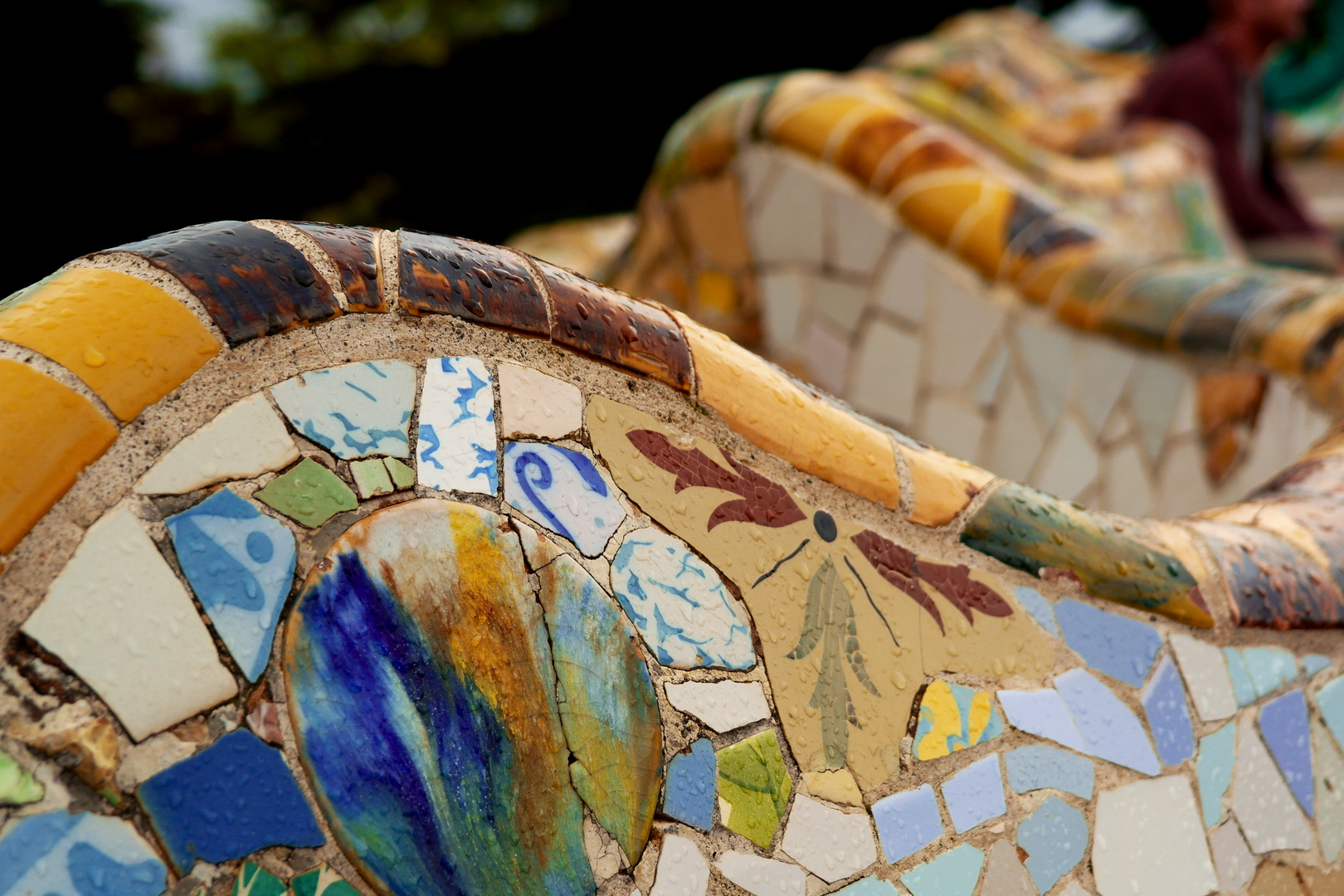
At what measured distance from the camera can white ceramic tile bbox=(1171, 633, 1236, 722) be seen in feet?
5.17

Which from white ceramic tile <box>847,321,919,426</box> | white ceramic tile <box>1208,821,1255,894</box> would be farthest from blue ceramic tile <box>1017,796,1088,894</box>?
white ceramic tile <box>847,321,919,426</box>

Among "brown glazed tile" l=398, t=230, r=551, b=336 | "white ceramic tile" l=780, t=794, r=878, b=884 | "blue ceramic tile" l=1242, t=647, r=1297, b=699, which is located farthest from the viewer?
"blue ceramic tile" l=1242, t=647, r=1297, b=699

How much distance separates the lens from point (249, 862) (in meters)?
1.04

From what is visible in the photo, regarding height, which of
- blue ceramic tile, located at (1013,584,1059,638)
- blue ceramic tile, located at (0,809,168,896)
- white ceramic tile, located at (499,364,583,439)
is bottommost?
blue ceramic tile, located at (0,809,168,896)

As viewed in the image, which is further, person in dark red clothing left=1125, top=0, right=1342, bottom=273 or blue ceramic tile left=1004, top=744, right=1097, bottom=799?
person in dark red clothing left=1125, top=0, right=1342, bottom=273

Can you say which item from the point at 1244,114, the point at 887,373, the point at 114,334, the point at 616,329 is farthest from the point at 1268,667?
the point at 1244,114

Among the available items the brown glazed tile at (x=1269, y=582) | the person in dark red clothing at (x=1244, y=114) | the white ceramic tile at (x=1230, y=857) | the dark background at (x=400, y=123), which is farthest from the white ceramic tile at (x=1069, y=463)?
the dark background at (x=400, y=123)

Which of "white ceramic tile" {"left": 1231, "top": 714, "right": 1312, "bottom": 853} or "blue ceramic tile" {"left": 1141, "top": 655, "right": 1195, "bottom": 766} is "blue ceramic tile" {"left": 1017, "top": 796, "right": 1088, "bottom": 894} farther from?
"white ceramic tile" {"left": 1231, "top": 714, "right": 1312, "bottom": 853}

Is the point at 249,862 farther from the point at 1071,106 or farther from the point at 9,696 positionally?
the point at 1071,106

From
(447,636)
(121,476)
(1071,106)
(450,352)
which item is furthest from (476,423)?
(1071,106)

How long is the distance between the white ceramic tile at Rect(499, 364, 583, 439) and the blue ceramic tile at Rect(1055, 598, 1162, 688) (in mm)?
708

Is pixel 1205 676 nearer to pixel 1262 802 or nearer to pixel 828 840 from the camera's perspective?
pixel 1262 802

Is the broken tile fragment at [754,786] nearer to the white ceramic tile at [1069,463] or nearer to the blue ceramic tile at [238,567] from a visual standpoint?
the blue ceramic tile at [238,567]

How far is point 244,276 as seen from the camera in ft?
3.61
